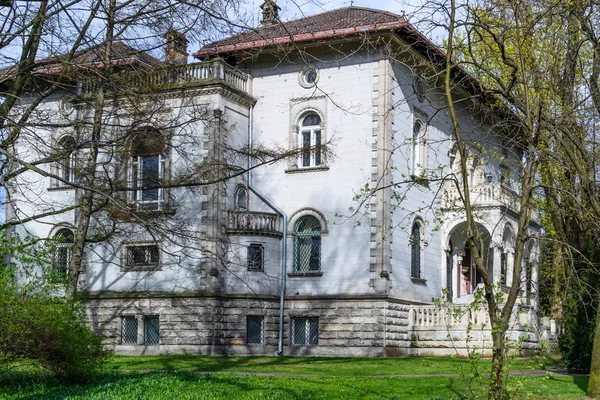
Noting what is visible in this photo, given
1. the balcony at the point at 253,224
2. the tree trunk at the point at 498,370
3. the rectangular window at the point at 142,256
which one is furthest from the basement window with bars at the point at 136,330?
the tree trunk at the point at 498,370

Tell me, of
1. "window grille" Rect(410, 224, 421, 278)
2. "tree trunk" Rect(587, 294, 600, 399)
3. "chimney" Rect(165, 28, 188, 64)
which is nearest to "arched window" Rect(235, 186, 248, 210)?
"window grille" Rect(410, 224, 421, 278)

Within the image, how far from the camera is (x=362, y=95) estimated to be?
29.8 meters

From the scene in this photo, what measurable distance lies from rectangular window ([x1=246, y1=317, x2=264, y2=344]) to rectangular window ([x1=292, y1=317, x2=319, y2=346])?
1.19m

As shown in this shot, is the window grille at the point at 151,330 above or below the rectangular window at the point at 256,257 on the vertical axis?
below

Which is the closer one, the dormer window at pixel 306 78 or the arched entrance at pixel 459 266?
the dormer window at pixel 306 78

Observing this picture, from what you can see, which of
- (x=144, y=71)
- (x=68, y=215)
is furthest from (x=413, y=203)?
(x=144, y=71)

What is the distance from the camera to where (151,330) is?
29.7 metres

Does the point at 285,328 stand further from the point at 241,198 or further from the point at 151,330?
the point at 241,198

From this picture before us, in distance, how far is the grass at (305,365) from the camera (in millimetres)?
21156

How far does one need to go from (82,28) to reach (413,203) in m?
19.6

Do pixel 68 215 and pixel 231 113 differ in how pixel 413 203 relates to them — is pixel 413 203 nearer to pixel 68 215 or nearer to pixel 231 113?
pixel 231 113

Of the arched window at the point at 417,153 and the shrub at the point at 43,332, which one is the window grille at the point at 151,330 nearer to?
the arched window at the point at 417,153

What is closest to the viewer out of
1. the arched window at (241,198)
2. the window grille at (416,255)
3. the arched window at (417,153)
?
the arched window at (241,198)

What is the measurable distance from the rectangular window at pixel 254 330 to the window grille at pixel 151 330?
10.3ft
